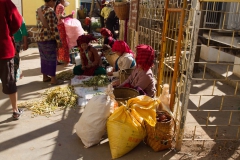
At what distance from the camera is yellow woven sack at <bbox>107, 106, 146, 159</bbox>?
2969mm

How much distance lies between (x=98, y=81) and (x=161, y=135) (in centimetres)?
275

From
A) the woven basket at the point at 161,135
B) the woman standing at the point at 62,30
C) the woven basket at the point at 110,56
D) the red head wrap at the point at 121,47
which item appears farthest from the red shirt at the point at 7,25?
the woven basket at the point at 110,56

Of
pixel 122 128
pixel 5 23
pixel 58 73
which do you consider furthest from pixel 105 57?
pixel 122 128

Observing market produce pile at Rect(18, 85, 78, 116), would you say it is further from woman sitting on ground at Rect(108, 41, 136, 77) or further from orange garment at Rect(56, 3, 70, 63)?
orange garment at Rect(56, 3, 70, 63)

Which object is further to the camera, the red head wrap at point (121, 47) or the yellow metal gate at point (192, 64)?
the red head wrap at point (121, 47)

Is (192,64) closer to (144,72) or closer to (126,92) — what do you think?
(144,72)

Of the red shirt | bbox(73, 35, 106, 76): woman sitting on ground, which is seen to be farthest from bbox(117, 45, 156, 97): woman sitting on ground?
bbox(73, 35, 106, 76): woman sitting on ground

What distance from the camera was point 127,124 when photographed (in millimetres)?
2984

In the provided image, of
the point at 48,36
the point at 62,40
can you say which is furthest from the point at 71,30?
the point at 48,36

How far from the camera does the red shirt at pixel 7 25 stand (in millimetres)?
3396

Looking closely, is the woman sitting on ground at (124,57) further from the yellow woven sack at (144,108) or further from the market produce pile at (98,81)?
the yellow woven sack at (144,108)

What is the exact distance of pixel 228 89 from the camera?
578 centimetres

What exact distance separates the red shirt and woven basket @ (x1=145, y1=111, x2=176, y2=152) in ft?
7.30

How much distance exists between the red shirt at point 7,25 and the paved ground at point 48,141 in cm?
106
